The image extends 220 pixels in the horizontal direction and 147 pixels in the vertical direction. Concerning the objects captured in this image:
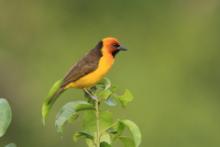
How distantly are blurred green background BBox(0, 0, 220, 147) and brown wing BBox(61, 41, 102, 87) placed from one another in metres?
Result: 6.56

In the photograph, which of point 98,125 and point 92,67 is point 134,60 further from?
point 98,125

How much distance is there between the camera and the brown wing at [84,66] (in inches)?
180

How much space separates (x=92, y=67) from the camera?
5.24 metres

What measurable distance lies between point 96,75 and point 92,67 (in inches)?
11.8

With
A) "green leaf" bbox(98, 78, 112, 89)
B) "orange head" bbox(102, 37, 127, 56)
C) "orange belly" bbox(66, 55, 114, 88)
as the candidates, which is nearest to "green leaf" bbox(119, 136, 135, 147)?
"green leaf" bbox(98, 78, 112, 89)

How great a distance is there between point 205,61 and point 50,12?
3942mm

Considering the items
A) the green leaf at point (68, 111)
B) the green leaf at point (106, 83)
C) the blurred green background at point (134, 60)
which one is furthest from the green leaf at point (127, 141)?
the blurred green background at point (134, 60)

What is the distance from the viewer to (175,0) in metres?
19.5

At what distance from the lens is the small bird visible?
463 cm

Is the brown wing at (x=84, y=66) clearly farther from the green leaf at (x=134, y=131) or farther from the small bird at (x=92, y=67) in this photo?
the green leaf at (x=134, y=131)

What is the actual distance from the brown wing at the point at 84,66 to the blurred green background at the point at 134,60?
6.56 m

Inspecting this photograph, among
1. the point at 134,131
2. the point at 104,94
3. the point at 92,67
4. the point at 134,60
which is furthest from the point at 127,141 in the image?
the point at 134,60

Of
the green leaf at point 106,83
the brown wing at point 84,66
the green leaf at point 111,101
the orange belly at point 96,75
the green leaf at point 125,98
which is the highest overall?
the green leaf at point 125,98

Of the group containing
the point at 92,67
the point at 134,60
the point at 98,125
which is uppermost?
the point at 98,125
